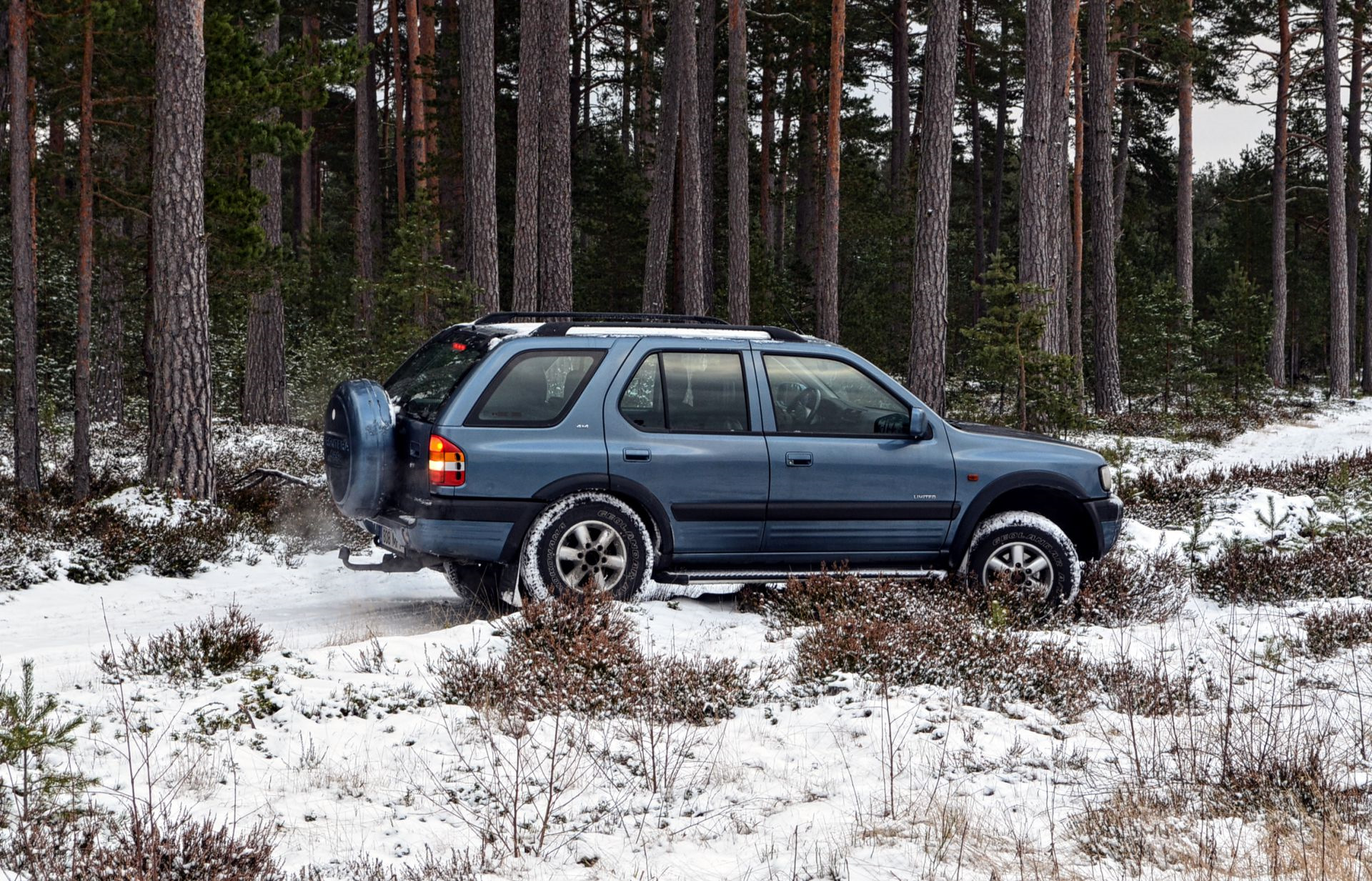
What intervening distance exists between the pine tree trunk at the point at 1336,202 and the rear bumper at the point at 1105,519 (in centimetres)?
2921

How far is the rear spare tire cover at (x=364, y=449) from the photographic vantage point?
22.5ft

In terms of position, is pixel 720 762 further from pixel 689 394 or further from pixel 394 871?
pixel 689 394

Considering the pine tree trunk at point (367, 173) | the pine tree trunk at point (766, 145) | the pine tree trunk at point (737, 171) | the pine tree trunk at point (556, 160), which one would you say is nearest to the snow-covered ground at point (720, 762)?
the pine tree trunk at point (556, 160)

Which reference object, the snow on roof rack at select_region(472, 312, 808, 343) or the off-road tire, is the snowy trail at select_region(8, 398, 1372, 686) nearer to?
the off-road tire

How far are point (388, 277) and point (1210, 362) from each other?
2360 centimetres

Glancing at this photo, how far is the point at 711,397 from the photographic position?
727 cm

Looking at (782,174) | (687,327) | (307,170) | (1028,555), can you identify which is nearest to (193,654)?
(687,327)

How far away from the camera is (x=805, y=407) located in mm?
7449

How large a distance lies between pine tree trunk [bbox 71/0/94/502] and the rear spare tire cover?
6889 millimetres

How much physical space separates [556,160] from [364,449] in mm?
11442

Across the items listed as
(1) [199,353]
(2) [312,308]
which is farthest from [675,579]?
(2) [312,308]

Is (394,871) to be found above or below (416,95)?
below

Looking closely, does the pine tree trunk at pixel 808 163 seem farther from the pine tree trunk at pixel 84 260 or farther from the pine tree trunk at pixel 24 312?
the pine tree trunk at pixel 24 312

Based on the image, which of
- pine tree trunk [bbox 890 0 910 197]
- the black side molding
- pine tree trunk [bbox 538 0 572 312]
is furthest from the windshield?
pine tree trunk [bbox 890 0 910 197]
